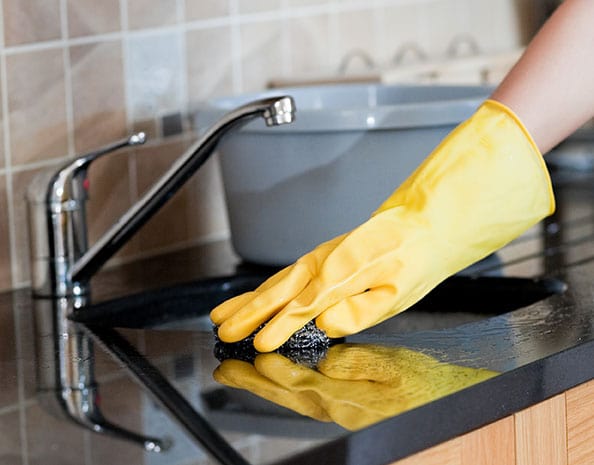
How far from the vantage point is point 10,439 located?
81 cm

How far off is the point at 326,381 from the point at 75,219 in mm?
458

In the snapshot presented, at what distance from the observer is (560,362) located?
92cm

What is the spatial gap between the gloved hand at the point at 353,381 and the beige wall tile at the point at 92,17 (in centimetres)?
56

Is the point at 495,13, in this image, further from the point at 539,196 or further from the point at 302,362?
the point at 302,362

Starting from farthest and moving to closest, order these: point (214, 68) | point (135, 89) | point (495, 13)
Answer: point (495, 13), point (214, 68), point (135, 89)

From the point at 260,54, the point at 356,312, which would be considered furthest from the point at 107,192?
the point at 356,312

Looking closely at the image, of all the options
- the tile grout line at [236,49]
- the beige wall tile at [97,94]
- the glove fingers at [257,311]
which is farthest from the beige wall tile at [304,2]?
the glove fingers at [257,311]

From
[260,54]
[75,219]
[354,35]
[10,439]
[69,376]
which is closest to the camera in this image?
[10,439]

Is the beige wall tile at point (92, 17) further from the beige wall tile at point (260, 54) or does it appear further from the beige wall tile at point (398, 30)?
the beige wall tile at point (398, 30)

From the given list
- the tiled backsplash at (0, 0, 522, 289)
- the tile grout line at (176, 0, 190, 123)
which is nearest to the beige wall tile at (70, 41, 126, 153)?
the tiled backsplash at (0, 0, 522, 289)

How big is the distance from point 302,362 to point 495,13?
47.1 inches

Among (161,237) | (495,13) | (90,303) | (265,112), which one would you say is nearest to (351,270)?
(265,112)

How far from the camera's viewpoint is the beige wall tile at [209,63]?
1.50 metres

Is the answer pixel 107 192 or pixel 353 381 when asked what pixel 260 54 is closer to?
pixel 107 192
